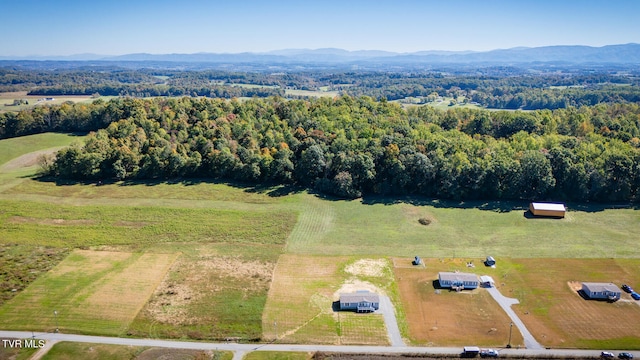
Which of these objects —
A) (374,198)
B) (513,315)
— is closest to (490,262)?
(513,315)

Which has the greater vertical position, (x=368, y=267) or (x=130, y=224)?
(x=130, y=224)

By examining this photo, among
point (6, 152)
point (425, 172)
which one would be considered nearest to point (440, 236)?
point (425, 172)

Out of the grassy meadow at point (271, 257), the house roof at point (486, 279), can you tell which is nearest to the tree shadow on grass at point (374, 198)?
the grassy meadow at point (271, 257)

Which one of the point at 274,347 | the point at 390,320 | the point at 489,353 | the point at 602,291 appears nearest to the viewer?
the point at 489,353

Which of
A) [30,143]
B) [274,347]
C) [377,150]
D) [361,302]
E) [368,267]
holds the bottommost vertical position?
[274,347]

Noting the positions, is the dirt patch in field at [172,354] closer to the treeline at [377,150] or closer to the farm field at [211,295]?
the farm field at [211,295]

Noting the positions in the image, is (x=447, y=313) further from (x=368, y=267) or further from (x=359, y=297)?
(x=368, y=267)
